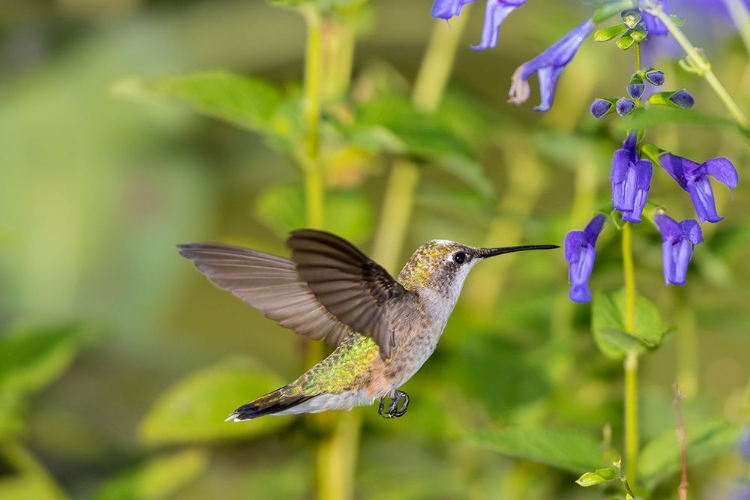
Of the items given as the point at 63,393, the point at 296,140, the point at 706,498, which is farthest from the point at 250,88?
the point at 63,393

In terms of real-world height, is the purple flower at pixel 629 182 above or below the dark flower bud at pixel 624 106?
below

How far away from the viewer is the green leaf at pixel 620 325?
126cm

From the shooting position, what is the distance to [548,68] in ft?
3.76

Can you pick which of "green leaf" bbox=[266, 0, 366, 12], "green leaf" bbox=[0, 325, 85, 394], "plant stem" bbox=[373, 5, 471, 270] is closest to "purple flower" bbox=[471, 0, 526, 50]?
"green leaf" bbox=[266, 0, 366, 12]

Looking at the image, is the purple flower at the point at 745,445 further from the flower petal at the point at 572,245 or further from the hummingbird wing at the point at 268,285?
the hummingbird wing at the point at 268,285

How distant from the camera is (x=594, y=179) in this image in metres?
2.21

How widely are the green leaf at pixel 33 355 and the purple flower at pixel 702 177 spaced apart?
1392 mm

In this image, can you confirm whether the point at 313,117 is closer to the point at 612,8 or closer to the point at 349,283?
the point at 349,283

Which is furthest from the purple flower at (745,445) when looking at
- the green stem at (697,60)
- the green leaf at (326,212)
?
the green leaf at (326,212)

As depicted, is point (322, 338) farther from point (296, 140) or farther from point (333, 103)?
point (333, 103)

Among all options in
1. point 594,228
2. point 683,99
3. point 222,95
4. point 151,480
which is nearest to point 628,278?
point 594,228

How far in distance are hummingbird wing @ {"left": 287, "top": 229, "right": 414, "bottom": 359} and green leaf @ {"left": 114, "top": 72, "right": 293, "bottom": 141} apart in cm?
59

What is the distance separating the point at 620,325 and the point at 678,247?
0.21m

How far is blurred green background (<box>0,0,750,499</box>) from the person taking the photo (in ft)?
6.75
